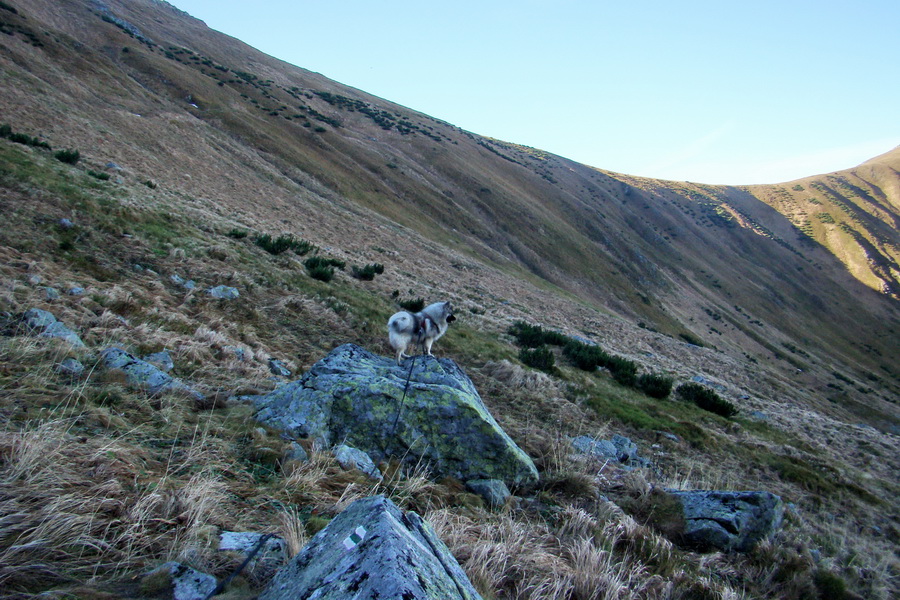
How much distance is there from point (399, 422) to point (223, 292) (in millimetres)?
6488

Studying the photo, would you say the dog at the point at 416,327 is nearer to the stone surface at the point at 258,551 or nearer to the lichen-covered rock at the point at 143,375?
the lichen-covered rock at the point at 143,375

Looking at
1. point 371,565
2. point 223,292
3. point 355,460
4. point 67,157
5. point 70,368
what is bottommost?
point 223,292

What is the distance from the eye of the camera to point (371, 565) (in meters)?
1.92

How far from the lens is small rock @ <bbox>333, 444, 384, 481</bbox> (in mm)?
4117

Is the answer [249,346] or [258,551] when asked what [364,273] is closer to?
[249,346]

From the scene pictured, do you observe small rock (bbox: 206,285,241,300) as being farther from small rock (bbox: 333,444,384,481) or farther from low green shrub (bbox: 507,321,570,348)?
low green shrub (bbox: 507,321,570,348)

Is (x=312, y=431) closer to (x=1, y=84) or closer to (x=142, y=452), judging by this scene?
(x=142, y=452)

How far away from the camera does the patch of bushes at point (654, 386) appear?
1361 cm

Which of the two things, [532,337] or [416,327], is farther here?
[532,337]

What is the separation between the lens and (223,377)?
574cm

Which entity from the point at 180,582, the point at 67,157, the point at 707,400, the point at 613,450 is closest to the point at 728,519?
the point at 613,450

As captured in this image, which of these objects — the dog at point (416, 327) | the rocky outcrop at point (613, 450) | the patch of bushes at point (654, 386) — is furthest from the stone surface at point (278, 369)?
the patch of bushes at point (654, 386)

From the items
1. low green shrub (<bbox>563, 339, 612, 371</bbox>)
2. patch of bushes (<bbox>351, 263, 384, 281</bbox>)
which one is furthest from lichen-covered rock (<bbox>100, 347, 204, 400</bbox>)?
low green shrub (<bbox>563, 339, 612, 371</bbox>)

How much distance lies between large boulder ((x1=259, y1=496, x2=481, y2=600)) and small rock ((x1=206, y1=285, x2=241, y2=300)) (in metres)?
8.20
